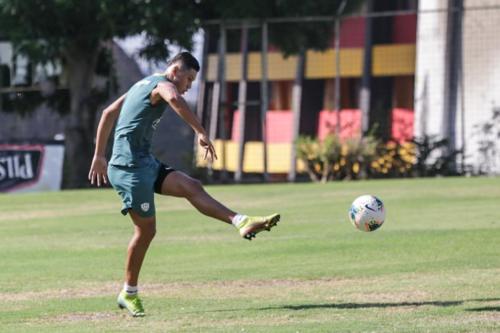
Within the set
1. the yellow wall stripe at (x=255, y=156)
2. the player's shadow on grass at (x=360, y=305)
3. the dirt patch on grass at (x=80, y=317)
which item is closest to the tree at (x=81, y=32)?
the yellow wall stripe at (x=255, y=156)

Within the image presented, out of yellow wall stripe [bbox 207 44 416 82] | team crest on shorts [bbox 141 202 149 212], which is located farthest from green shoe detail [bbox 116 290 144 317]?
yellow wall stripe [bbox 207 44 416 82]

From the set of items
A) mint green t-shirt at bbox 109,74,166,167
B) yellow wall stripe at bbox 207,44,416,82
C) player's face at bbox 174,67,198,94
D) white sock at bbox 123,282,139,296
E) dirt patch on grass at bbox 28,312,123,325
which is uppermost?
yellow wall stripe at bbox 207,44,416,82

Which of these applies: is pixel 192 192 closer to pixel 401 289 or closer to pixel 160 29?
pixel 401 289

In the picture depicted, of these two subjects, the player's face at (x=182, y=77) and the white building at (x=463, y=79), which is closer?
the player's face at (x=182, y=77)

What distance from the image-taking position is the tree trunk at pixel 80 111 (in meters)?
30.6

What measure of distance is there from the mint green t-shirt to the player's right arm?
0.22 m

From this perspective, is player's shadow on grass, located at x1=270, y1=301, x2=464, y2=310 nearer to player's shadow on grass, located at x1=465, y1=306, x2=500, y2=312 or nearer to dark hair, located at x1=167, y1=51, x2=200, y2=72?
player's shadow on grass, located at x1=465, y1=306, x2=500, y2=312

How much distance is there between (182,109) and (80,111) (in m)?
21.4

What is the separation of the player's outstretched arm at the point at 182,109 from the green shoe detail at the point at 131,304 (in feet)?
4.36

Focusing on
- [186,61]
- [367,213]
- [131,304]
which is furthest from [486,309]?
[186,61]

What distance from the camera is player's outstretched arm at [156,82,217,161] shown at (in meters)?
9.87

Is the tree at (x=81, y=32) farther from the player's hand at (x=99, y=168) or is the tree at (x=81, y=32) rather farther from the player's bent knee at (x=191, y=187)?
the player's bent knee at (x=191, y=187)

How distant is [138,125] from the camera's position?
34.7ft

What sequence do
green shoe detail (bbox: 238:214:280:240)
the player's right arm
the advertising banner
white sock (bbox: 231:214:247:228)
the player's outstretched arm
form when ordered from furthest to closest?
the advertising banner < the player's right arm < white sock (bbox: 231:214:247:228) < green shoe detail (bbox: 238:214:280:240) < the player's outstretched arm
